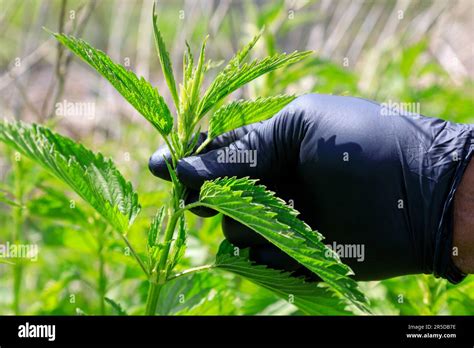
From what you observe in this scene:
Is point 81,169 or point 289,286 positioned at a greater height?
point 81,169

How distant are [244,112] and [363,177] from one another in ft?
0.78

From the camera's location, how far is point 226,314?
113 cm

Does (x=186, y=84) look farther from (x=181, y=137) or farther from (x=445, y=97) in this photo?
(x=445, y=97)

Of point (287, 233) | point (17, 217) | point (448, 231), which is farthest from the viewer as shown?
point (17, 217)

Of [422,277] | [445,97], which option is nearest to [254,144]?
[422,277]

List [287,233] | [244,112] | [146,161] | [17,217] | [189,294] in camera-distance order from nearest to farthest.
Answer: [287,233] < [244,112] < [189,294] < [17,217] < [146,161]

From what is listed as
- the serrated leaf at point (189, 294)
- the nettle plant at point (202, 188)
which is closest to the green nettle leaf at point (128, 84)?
the nettle plant at point (202, 188)

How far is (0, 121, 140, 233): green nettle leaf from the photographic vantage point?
0.89m

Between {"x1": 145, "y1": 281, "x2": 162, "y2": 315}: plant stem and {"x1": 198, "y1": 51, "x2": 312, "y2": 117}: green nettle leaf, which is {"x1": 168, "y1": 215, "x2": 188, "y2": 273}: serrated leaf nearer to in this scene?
{"x1": 145, "y1": 281, "x2": 162, "y2": 315}: plant stem

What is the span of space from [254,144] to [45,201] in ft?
1.54

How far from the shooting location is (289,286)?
946mm

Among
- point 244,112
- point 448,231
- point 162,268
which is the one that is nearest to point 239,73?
point 244,112

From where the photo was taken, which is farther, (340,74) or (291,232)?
(340,74)

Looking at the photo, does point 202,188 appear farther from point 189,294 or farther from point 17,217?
point 17,217
